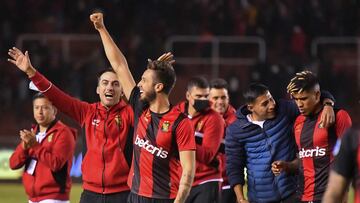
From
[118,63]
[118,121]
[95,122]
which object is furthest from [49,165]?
[118,63]

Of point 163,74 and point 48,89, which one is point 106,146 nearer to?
point 48,89

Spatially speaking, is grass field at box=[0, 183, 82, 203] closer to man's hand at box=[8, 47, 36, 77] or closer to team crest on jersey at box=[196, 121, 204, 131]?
team crest on jersey at box=[196, 121, 204, 131]

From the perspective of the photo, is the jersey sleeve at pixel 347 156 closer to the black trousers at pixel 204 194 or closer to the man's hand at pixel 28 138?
the man's hand at pixel 28 138

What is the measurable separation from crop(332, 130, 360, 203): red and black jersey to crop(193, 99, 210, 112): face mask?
17.6 ft

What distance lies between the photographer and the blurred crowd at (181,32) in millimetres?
22078

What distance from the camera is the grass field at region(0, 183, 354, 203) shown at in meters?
15.6

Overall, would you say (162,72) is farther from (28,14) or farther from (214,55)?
(28,14)

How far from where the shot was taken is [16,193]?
1680 cm

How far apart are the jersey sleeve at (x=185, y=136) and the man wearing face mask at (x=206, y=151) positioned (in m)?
2.20

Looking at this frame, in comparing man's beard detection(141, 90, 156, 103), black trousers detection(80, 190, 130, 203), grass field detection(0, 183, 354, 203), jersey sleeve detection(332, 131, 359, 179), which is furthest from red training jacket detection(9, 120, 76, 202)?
grass field detection(0, 183, 354, 203)

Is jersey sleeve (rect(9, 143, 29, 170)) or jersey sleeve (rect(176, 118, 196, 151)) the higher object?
jersey sleeve (rect(176, 118, 196, 151))

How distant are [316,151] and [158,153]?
57.4 inches

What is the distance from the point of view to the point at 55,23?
2600 centimetres

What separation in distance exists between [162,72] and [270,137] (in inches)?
54.3
